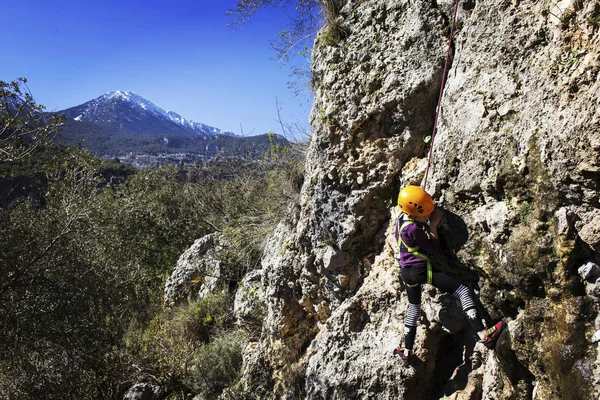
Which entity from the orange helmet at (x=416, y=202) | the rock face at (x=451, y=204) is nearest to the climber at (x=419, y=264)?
the orange helmet at (x=416, y=202)

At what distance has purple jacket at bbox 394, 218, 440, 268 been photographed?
11.7ft

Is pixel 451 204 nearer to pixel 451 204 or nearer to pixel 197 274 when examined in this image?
pixel 451 204

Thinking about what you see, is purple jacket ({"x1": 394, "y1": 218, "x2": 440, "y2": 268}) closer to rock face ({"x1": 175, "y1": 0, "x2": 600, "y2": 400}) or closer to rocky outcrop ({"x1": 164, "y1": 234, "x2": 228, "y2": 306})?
rock face ({"x1": 175, "y1": 0, "x2": 600, "y2": 400})

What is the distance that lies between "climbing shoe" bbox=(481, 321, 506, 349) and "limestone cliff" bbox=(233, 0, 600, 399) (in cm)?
8

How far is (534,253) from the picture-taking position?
2861 mm

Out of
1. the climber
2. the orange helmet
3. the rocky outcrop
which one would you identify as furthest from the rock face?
the rocky outcrop

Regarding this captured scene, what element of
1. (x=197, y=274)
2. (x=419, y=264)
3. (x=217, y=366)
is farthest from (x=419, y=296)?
(x=197, y=274)

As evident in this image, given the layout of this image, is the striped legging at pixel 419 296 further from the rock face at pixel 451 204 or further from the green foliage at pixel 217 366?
the green foliage at pixel 217 366

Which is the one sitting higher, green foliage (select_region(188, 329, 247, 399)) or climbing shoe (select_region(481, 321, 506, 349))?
climbing shoe (select_region(481, 321, 506, 349))

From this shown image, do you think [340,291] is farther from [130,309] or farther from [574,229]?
[130,309]

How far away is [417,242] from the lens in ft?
11.8

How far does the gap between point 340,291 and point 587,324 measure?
2.60 m

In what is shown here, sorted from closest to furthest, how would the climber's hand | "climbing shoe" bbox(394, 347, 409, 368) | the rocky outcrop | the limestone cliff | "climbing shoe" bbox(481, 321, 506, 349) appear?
1. the limestone cliff
2. "climbing shoe" bbox(481, 321, 506, 349)
3. the climber's hand
4. "climbing shoe" bbox(394, 347, 409, 368)
5. the rocky outcrop

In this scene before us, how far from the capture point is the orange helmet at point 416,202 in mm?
3408
